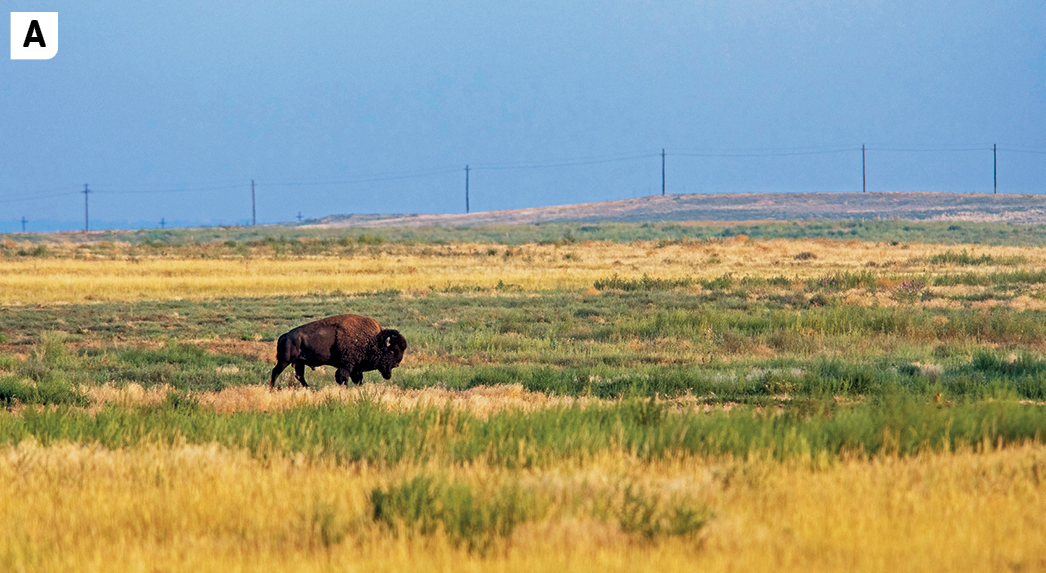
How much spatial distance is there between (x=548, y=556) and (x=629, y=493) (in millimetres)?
1268

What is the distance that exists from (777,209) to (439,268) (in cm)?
10910

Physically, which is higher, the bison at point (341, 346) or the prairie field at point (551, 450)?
the bison at point (341, 346)

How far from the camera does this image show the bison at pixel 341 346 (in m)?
14.4

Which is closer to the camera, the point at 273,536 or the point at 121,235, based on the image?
the point at 273,536

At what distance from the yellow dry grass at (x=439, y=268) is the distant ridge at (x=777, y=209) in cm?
7574

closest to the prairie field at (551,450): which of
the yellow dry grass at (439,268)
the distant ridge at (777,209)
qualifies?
the yellow dry grass at (439,268)

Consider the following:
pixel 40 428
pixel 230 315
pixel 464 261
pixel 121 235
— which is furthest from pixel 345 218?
pixel 40 428

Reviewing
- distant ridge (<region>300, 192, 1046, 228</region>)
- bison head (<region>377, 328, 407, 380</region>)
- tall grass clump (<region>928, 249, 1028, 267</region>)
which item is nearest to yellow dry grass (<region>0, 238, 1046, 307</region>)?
tall grass clump (<region>928, 249, 1028, 267</region>)

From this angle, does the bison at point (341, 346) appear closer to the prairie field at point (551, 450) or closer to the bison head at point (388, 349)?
the bison head at point (388, 349)

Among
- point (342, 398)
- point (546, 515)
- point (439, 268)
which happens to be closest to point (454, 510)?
Answer: point (546, 515)

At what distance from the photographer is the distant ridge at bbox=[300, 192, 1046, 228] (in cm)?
13675

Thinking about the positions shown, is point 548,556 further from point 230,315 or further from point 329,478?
point 230,315

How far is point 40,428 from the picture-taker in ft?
33.1

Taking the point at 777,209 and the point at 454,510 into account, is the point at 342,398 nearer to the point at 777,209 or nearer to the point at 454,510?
the point at 454,510
